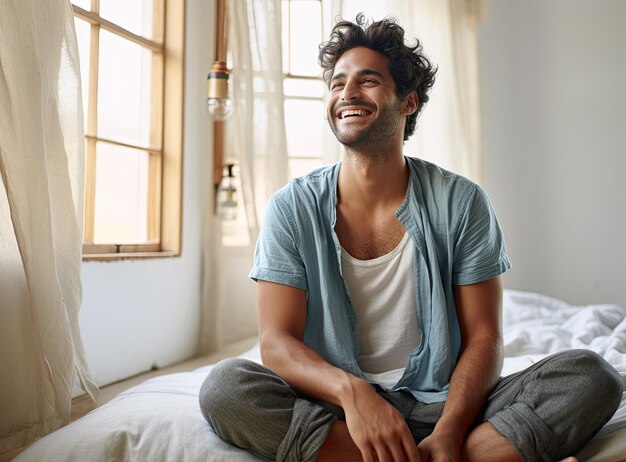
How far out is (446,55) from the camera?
4.34 metres

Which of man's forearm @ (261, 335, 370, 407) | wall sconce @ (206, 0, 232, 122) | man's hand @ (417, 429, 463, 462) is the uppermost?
wall sconce @ (206, 0, 232, 122)

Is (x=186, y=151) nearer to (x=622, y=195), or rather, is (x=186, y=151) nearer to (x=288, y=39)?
(x=288, y=39)

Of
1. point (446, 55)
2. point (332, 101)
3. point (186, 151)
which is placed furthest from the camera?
point (446, 55)

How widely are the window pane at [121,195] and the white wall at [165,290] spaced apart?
0.16 metres

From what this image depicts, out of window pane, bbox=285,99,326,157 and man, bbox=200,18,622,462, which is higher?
window pane, bbox=285,99,326,157

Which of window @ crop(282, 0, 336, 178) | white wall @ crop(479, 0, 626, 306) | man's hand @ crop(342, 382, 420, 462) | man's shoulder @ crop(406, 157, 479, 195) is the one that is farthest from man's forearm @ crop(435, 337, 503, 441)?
white wall @ crop(479, 0, 626, 306)

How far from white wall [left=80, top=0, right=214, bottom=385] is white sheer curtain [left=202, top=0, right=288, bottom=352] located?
0.27 ft

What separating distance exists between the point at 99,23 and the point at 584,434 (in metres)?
2.24

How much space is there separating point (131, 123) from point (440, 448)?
218 cm

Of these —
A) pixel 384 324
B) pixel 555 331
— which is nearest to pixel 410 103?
pixel 384 324

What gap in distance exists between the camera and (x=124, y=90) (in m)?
3.05

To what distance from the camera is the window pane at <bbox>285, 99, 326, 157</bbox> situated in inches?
157

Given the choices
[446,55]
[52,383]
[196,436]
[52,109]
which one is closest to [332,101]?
[52,109]

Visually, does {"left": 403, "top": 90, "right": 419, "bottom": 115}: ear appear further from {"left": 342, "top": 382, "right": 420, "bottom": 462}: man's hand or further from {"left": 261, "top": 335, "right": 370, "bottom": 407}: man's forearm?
{"left": 342, "top": 382, "right": 420, "bottom": 462}: man's hand
